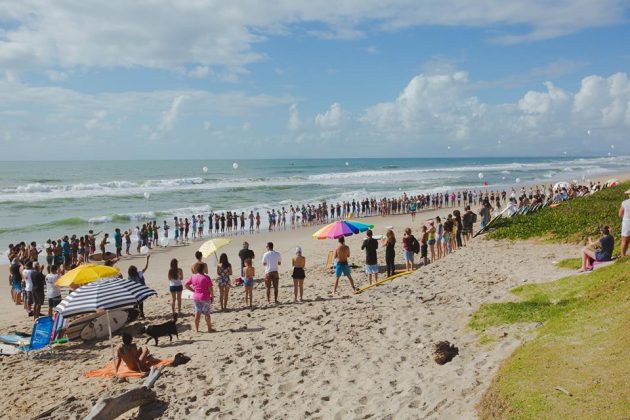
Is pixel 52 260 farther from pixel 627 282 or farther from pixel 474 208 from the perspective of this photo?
pixel 474 208

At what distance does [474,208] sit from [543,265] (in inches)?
1072

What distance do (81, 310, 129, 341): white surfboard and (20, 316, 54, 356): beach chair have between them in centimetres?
76

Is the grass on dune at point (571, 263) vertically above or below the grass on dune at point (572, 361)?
below

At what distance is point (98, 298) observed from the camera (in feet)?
27.6

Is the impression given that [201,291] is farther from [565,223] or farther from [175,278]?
[565,223]

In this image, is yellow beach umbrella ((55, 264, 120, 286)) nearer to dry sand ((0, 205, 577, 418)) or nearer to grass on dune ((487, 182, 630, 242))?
dry sand ((0, 205, 577, 418))

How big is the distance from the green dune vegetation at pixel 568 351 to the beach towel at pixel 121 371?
5.30m

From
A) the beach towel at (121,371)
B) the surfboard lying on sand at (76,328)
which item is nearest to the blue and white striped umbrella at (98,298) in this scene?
the beach towel at (121,371)

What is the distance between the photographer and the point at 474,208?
38.3m

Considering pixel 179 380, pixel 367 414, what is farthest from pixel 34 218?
pixel 367 414

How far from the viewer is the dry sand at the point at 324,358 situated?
6.44 m

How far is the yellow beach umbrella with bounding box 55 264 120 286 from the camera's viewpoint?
9.66 metres

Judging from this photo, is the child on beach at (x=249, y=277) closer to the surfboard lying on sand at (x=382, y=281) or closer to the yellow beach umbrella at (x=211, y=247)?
the yellow beach umbrella at (x=211, y=247)

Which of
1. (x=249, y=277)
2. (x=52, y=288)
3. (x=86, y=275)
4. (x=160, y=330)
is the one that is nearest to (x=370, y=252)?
(x=249, y=277)
